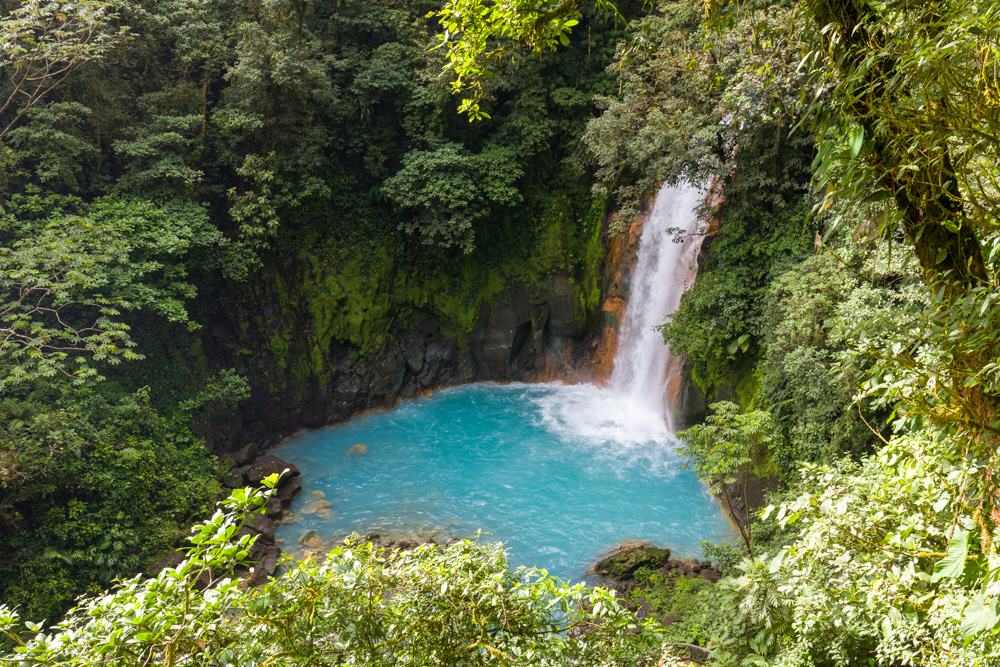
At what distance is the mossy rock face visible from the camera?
8336 mm

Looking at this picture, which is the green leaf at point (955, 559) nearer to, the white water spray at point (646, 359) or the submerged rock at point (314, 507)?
the white water spray at point (646, 359)

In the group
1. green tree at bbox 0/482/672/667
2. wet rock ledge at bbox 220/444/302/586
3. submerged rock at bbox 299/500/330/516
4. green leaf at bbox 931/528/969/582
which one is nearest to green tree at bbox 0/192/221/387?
wet rock ledge at bbox 220/444/302/586

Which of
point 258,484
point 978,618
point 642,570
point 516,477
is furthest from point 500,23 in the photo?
point 258,484

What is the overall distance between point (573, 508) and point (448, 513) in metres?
2.29

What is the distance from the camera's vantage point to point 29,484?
7.66 metres

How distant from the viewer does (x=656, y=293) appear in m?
12.9

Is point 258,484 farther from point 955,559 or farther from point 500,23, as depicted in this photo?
point 955,559

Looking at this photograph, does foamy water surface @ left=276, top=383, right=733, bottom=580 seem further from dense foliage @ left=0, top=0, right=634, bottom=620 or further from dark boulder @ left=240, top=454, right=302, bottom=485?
dense foliage @ left=0, top=0, right=634, bottom=620

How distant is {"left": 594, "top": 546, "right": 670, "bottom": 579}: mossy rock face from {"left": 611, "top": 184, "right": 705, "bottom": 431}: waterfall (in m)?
4.08

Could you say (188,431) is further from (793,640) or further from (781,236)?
(781,236)

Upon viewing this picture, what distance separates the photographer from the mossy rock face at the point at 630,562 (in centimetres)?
834

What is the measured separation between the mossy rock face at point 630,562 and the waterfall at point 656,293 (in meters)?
4.08

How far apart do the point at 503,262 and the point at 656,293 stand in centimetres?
422

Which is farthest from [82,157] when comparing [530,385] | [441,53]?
[530,385]
